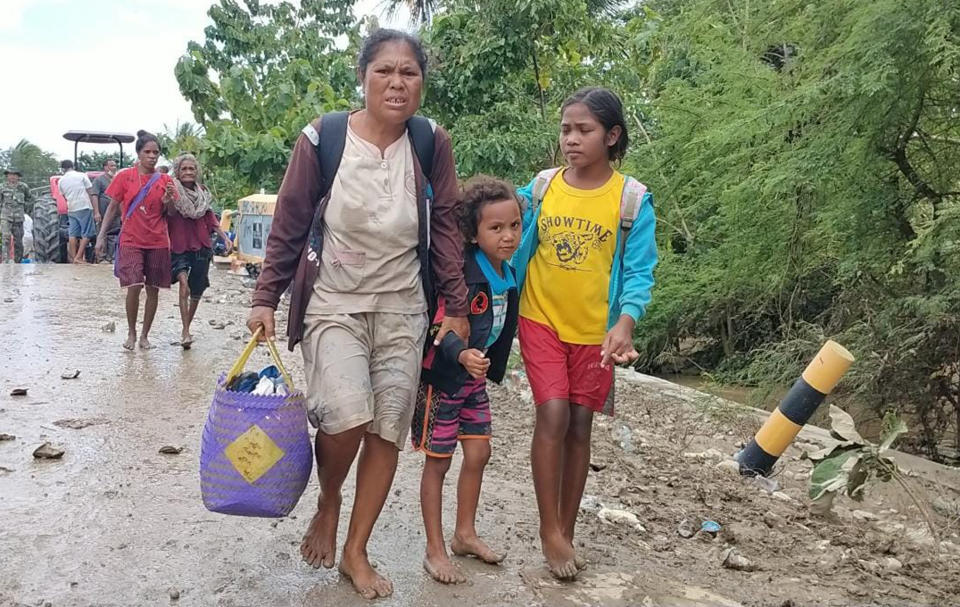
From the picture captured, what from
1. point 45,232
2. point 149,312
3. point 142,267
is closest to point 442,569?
point 142,267

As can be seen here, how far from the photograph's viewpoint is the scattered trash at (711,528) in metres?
4.18

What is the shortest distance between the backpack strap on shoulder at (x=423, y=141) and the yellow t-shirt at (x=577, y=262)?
52cm

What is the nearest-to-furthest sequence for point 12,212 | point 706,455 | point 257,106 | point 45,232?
point 706,455
point 257,106
point 45,232
point 12,212

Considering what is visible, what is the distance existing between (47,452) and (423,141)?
2.62 metres

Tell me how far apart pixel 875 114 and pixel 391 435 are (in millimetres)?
4850

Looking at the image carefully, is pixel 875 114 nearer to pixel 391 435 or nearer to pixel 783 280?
pixel 783 280

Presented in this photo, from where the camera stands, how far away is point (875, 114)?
6.32m

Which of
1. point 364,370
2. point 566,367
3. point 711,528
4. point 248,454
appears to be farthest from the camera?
point 711,528

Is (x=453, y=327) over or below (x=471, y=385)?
over

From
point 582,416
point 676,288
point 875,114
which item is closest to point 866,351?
point 875,114

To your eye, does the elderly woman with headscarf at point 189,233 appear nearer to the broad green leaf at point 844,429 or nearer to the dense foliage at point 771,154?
the dense foliage at point 771,154

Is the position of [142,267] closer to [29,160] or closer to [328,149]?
[328,149]

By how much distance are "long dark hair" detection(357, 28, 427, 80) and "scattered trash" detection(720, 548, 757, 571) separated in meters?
2.32

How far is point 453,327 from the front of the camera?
3.16 m
